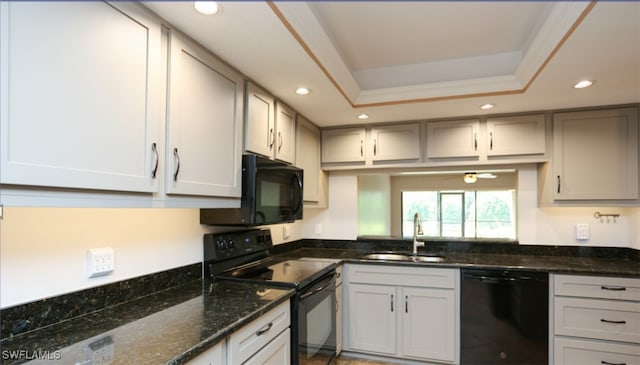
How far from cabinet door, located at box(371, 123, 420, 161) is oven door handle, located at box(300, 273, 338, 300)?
42.8 inches

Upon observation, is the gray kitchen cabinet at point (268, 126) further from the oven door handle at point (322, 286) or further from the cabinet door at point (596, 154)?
the cabinet door at point (596, 154)

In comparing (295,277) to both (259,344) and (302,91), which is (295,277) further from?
(302,91)

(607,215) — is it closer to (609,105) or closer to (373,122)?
(609,105)

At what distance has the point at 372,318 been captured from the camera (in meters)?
2.62

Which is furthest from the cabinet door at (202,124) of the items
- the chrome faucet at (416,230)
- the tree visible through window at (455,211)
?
the tree visible through window at (455,211)

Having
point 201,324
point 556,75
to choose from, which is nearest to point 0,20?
point 201,324

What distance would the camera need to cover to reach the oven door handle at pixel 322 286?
185cm

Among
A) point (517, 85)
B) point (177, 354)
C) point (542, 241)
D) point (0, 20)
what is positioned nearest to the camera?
point (0, 20)

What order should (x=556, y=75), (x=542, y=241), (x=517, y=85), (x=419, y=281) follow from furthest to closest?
(x=542, y=241) < (x=419, y=281) < (x=517, y=85) < (x=556, y=75)

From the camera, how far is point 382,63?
6.93 feet

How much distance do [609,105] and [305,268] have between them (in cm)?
244

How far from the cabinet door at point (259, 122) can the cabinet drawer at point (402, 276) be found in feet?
4.01

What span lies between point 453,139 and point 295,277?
1696 mm

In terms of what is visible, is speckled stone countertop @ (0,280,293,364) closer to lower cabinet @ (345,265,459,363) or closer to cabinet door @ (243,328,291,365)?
cabinet door @ (243,328,291,365)
